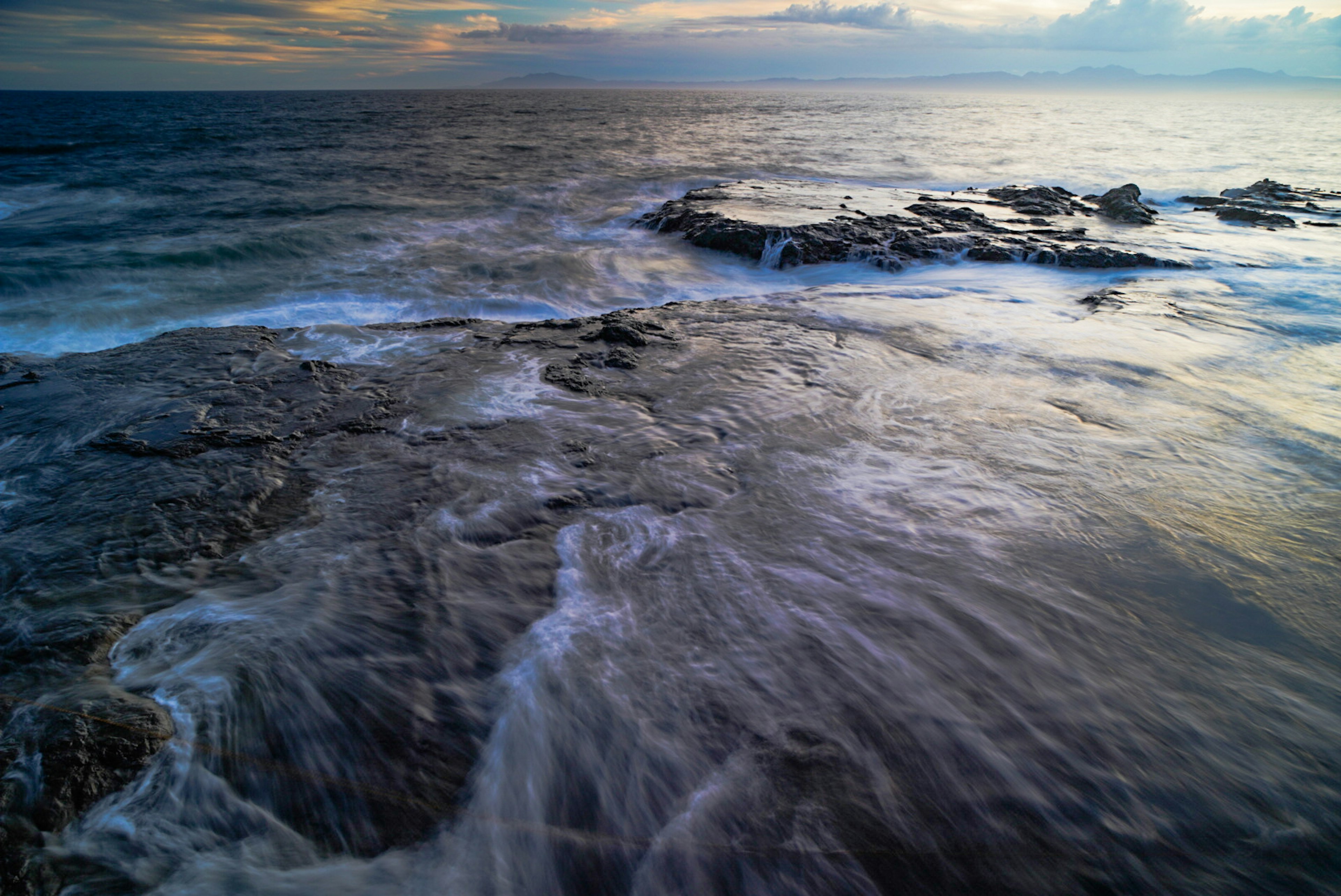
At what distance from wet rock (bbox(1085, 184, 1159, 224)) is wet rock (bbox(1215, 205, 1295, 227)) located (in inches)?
58.4

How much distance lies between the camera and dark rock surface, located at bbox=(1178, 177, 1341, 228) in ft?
50.9

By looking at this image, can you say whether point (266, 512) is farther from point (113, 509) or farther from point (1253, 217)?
point (1253, 217)

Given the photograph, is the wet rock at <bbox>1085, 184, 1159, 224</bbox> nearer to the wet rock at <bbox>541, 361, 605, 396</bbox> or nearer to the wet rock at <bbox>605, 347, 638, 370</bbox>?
the wet rock at <bbox>605, 347, 638, 370</bbox>

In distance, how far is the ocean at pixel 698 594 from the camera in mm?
2463

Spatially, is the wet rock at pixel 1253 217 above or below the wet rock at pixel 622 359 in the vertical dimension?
above

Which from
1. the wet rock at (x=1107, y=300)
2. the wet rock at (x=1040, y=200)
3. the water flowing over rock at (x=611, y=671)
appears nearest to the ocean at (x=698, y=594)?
the water flowing over rock at (x=611, y=671)

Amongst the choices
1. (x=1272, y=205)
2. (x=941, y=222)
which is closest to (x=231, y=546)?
(x=941, y=222)

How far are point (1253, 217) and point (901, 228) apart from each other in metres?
10.5

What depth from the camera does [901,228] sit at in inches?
527

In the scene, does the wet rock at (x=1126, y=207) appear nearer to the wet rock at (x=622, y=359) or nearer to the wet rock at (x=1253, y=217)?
the wet rock at (x=1253, y=217)

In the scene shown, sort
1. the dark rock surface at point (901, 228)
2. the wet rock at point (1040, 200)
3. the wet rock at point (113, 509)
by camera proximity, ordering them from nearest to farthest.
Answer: the wet rock at point (113, 509) → the dark rock surface at point (901, 228) → the wet rock at point (1040, 200)

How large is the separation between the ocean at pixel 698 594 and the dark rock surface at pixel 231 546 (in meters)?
0.03

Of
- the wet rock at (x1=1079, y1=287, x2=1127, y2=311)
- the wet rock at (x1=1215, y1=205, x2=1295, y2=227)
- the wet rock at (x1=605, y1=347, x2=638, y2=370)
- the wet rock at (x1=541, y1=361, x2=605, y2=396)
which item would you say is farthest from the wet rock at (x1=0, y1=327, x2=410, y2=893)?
the wet rock at (x1=1215, y1=205, x2=1295, y2=227)

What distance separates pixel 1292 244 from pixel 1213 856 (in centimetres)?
1669
